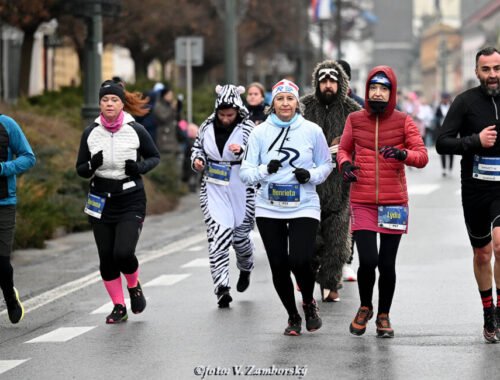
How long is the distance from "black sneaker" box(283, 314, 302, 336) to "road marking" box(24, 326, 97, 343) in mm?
1416

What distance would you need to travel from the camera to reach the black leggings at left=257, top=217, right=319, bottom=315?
31.4ft

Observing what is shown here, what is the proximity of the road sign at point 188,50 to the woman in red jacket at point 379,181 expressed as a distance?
18.8 m

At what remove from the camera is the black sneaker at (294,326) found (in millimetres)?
9641

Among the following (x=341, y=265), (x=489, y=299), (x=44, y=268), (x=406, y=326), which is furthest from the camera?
(x=44, y=268)

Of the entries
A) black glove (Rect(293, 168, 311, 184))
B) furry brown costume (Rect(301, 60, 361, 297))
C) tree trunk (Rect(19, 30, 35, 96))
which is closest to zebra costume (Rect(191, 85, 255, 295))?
furry brown costume (Rect(301, 60, 361, 297))

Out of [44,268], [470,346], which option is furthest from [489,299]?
[44,268]

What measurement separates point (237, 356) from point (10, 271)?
2279mm

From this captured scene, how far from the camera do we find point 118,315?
1059 centimetres

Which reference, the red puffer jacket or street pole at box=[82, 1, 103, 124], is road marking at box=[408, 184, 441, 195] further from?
the red puffer jacket

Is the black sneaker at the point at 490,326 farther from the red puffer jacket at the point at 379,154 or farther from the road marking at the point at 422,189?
the road marking at the point at 422,189

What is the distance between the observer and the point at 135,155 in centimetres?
1052

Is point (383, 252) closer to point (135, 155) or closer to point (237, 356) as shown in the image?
point (237, 356)

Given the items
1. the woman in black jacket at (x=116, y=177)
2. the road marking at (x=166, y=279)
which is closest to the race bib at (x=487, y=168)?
the woman in black jacket at (x=116, y=177)

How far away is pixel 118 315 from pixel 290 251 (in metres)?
1.61
